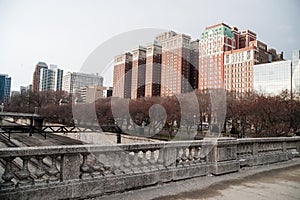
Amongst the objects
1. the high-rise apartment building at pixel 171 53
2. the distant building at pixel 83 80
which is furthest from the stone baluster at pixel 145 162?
the high-rise apartment building at pixel 171 53

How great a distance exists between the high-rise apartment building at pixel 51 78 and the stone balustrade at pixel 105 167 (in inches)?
2545

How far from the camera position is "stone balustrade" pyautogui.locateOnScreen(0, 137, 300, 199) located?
375 cm

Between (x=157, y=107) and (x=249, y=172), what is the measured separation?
87.1 ft

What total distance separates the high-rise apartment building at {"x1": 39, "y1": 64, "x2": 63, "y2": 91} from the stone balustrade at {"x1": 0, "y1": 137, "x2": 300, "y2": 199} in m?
64.6

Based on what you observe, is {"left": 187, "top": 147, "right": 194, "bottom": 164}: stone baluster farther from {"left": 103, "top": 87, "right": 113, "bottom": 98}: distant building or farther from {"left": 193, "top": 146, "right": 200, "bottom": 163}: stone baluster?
{"left": 103, "top": 87, "right": 113, "bottom": 98}: distant building

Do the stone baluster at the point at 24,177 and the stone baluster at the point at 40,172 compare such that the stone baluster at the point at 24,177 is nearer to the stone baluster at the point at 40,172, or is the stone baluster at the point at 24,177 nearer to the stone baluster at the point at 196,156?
the stone baluster at the point at 40,172

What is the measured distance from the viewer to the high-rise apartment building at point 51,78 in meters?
67.8

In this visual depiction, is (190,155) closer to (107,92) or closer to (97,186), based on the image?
(97,186)

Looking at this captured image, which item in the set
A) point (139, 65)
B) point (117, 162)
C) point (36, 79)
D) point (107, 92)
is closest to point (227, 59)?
point (107, 92)

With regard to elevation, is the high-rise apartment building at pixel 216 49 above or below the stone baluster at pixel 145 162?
above

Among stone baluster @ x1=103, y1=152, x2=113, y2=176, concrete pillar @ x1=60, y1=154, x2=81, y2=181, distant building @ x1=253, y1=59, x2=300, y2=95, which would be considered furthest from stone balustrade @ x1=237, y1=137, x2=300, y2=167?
distant building @ x1=253, y1=59, x2=300, y2=95

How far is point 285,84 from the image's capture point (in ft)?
238

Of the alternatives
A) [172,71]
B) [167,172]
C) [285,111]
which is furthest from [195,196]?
[285,111]

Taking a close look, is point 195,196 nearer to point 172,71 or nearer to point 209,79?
point 172,71
